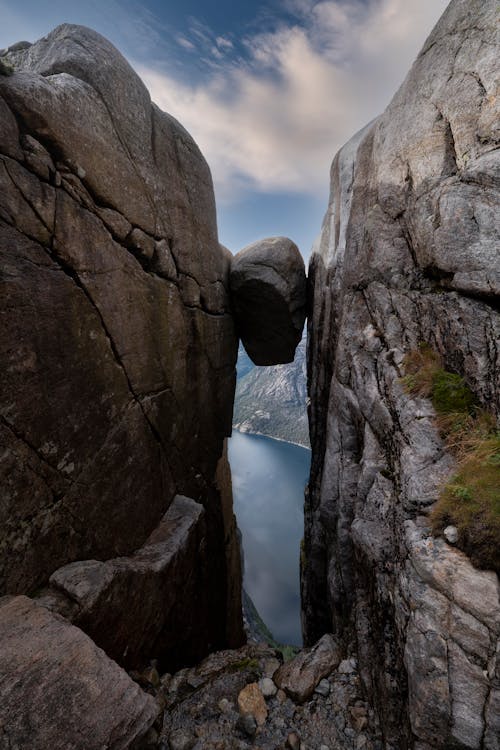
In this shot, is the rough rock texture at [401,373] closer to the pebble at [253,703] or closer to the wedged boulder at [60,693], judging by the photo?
the pebble at [253,703]

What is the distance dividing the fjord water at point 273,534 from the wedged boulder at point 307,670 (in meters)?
77.7

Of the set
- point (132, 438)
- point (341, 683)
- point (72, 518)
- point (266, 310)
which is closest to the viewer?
point (341, 683)

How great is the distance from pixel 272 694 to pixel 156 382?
857 cm

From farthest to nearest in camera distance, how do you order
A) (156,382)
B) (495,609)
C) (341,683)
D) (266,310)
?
1. (266,310)
2. (156,382)
3. (341,683)
4. (495,609)

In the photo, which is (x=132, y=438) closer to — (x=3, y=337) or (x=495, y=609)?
(x=3, y=337)

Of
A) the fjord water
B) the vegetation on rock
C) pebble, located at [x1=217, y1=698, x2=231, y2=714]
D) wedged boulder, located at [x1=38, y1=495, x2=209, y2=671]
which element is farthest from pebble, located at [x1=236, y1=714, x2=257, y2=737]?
the fjord water

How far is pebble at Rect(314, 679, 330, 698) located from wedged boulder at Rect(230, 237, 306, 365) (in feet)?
48.4

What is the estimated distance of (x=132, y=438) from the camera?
32.0 feet

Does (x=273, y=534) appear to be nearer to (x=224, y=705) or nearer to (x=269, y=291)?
(x=269, y=291)

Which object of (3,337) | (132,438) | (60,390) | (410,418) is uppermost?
(3,337)

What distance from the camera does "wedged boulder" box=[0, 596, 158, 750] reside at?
4527mm

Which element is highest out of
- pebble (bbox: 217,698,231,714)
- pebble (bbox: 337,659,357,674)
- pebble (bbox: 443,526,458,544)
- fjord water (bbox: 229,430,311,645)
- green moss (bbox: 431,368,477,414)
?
green moss (bbox: 431,368,477,414)

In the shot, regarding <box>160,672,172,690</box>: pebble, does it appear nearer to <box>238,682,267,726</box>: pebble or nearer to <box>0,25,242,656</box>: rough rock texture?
<box>238,682,267,726</box>: pebble

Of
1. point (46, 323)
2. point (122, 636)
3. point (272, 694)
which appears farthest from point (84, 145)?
point (272, 694)
